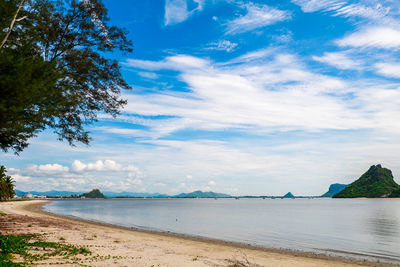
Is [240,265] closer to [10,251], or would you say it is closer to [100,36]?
[10,251]

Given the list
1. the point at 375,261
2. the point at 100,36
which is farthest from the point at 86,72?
the point at 375,261

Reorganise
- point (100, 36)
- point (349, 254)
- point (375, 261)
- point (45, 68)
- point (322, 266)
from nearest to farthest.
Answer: point (45, 68) → point (322, 266) → point (100, 36) → point (375, 261) → point (349, 254)

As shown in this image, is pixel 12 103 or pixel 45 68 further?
pixel 45 68

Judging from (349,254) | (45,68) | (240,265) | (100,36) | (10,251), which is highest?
(100,36)

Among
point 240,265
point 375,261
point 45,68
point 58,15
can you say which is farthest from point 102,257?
point 375,261

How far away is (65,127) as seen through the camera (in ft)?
61.9

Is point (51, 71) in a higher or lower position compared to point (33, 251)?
higher

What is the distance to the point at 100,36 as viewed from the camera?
18469 mm

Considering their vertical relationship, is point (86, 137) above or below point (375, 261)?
above

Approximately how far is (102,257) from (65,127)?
9.40 meters

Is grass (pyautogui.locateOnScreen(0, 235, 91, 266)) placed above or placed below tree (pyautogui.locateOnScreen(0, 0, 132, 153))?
below

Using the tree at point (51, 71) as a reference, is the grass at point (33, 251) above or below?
below

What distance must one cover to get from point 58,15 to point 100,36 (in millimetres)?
2694

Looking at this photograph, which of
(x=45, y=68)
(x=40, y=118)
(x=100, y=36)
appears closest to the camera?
(x=45, y=68)
